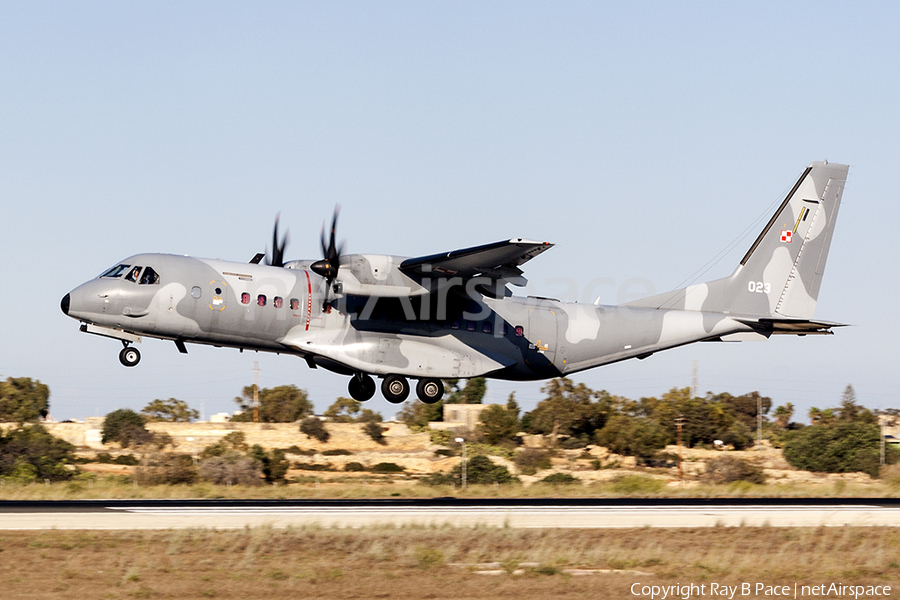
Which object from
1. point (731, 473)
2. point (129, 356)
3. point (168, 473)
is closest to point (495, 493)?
point (129, 356)

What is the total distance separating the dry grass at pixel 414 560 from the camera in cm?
1329

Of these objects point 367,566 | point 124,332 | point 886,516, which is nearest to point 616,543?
point 367,566

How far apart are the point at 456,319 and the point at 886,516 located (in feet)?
35.9

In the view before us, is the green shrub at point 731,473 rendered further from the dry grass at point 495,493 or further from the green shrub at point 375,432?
the green shrub at point 375,432

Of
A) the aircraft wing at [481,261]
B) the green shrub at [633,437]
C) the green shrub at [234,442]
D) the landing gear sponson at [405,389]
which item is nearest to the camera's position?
the aircraft wing at [481,261]

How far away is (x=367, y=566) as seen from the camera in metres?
14.7

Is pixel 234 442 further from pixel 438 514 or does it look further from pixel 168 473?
pixel 438 514

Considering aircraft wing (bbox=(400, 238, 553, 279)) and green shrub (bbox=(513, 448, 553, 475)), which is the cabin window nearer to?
aircraft wing (bbox=(400, 238, 553, 279))

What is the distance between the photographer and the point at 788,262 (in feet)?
91.6

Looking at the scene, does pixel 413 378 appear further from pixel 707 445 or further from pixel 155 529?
pixel 707 445

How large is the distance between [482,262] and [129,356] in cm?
870

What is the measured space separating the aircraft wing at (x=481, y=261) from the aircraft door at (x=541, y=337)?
9.10ft

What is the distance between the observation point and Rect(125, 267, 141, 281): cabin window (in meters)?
21.7

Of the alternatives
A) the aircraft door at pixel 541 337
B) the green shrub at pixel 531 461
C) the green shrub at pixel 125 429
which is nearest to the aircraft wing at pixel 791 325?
the aircraft door at pixel 541 337
